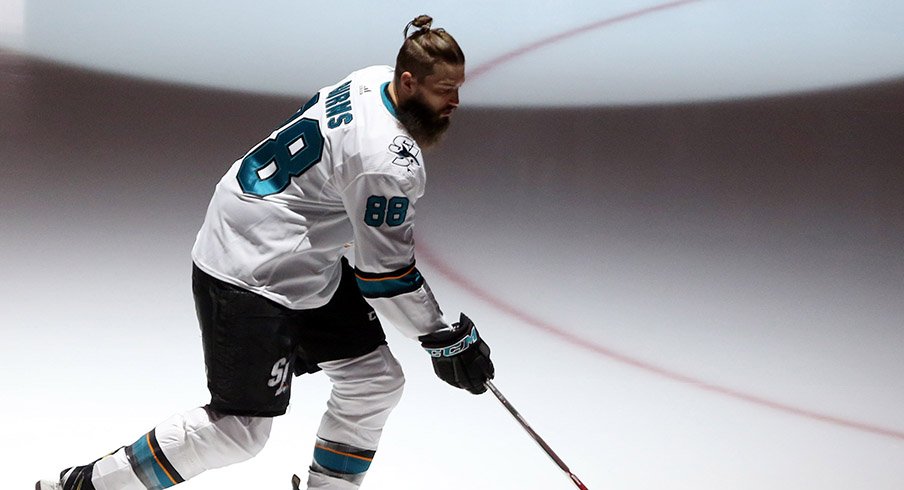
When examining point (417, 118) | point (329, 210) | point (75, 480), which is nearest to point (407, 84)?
point (417, 118)

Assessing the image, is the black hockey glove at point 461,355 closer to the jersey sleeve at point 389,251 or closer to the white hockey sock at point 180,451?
the jersey sleeve at point 389,251

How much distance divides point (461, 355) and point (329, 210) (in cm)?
42

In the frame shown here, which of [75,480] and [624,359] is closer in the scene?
[75,480]

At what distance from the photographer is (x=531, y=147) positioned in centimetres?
492

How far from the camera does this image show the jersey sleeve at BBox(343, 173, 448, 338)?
7.05 feet

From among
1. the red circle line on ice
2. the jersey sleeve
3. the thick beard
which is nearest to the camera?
the jersey sleeve

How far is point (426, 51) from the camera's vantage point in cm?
220

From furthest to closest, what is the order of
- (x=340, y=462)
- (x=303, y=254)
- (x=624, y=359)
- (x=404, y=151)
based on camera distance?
(x=624, y=359) → (x=340, y=462) → (x=303, y=254) → (x=404, y=151)

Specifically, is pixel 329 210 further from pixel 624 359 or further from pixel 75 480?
pixel 624 359

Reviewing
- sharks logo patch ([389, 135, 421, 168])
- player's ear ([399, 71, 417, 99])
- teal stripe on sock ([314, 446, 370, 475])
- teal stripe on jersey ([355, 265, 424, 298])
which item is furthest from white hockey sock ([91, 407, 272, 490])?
player's ear ([399, 71, 417, 99])

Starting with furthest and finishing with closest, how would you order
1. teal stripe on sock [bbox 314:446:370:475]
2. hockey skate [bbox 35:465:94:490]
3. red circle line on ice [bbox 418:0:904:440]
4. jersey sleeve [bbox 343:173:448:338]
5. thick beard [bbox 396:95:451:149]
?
red circle line on ice [bbox 418:0:904:440]
teal stripe on sock [bbox 314:446:370:475]
hockey skate [bbox 35:465:94:490]
thick beard [bbox 396:95:451:149]
jersey sleeve [bbox 343:173:448:338]

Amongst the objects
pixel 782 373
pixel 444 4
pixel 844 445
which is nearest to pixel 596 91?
pixel 444 4

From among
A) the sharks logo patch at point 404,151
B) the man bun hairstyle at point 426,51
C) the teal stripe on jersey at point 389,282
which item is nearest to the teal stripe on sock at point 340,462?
the teal stripe on jersey at point 389,282

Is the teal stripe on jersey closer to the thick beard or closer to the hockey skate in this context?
the thick beard
